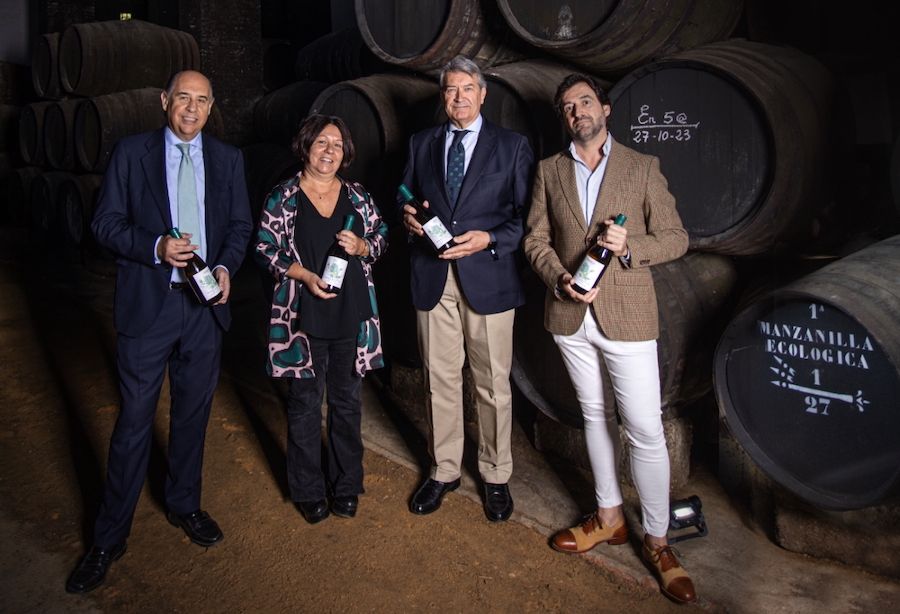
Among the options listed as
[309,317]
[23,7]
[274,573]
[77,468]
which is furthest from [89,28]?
[274,573]

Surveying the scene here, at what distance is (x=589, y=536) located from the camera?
96.7 inches

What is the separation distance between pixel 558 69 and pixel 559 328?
1310 millimetres

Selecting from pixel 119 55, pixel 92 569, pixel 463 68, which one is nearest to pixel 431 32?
pixel 463 68

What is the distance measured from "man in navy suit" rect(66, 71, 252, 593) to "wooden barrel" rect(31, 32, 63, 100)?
19.8ft

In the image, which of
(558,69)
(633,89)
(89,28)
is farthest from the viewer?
(89,28)

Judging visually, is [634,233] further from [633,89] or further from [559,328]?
[633,89]

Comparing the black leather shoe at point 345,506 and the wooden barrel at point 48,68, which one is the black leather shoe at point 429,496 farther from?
the wooden barrel at point 48,68

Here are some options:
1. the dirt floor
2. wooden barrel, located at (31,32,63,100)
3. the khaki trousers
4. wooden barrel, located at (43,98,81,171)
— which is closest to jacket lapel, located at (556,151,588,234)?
the khaki trousers

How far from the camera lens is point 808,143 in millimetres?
2338

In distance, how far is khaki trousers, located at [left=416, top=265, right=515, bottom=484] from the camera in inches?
101

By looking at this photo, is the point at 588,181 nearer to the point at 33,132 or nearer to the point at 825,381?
the point at 825,381

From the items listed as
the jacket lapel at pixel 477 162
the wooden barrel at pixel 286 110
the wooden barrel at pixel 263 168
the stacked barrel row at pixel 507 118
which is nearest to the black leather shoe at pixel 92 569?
the stacked barrel row at pixel 507 118

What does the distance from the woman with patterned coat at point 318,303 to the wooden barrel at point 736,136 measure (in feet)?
3.34

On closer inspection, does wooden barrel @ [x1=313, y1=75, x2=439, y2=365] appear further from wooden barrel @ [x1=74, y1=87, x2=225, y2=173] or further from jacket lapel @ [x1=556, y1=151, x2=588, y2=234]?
wooden barrel @ [x1=74, y1=87, x2=225, y2=173]
